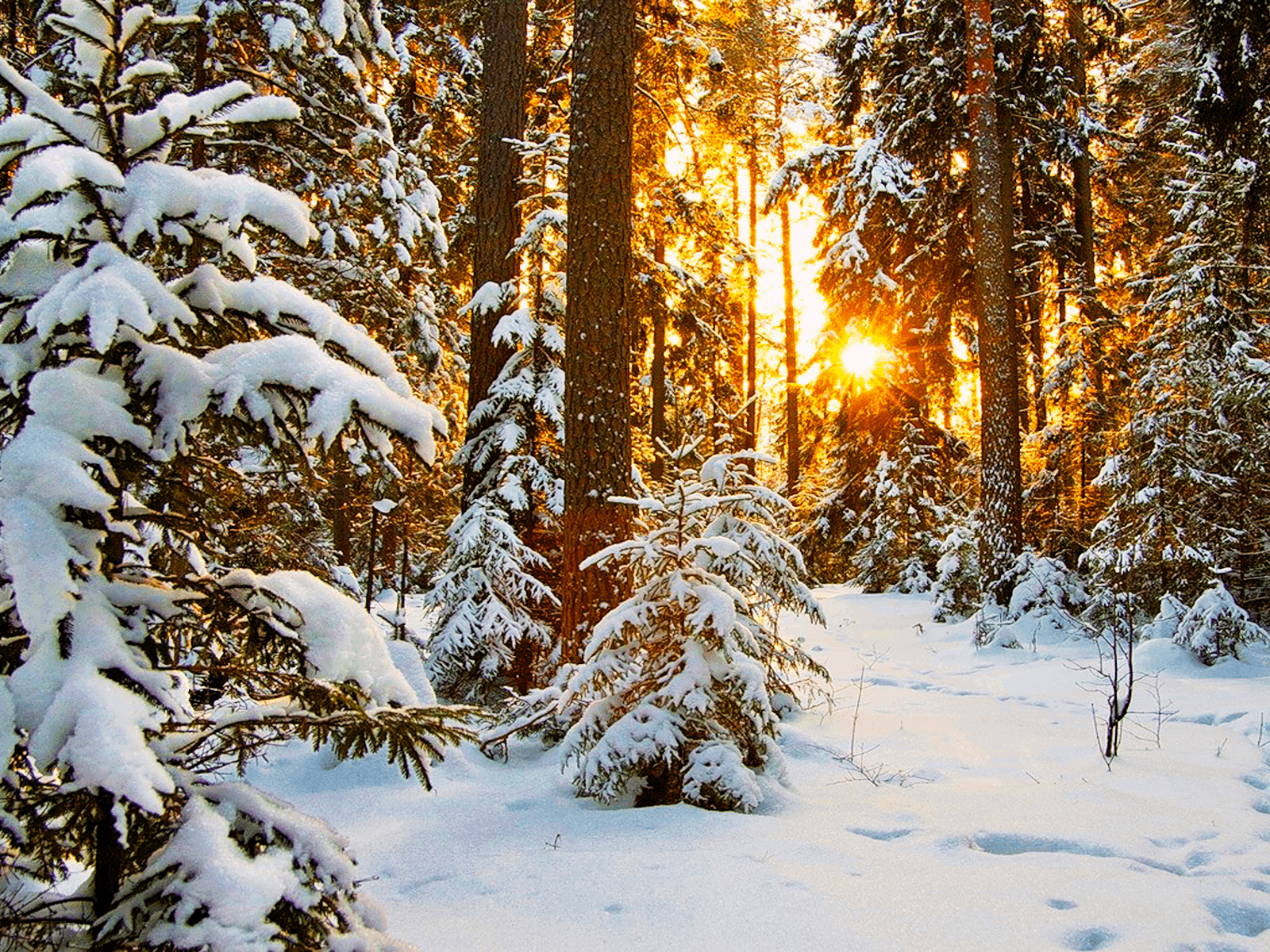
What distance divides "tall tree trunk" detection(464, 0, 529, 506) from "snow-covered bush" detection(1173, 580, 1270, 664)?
6831mm

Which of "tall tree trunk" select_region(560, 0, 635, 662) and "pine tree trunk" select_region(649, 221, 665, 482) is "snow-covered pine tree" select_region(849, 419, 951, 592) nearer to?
"pine tree trunk" select_region(649, 221, 665, 482)

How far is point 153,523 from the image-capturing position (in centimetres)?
190

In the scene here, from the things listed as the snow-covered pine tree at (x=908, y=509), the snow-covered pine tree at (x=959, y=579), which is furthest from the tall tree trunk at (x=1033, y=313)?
the snow-covered pine tree at (x=959, y=579)

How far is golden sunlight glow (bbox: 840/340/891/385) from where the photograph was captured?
14.3 meters

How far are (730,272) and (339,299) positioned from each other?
10.6 meters

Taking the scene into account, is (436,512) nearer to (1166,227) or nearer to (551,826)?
(551,826)

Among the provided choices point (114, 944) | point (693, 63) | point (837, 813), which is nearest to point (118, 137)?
point (114, 944)

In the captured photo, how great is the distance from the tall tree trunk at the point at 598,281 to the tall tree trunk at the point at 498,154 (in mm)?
2020

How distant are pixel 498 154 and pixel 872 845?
6.57m

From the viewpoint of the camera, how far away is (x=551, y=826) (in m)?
3.81

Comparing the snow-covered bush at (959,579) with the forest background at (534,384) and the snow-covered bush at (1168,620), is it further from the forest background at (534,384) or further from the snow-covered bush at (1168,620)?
the snow-covered bush at (1168,620)

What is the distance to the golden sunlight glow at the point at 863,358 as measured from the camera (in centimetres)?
1432

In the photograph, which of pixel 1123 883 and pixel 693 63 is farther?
pixel 693 63

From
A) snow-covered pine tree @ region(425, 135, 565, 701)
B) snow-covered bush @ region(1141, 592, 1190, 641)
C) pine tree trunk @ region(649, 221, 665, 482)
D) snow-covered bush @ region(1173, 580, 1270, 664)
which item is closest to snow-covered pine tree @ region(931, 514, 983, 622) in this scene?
snow-covered bush @ region(1141, 592, 1190, 641)
